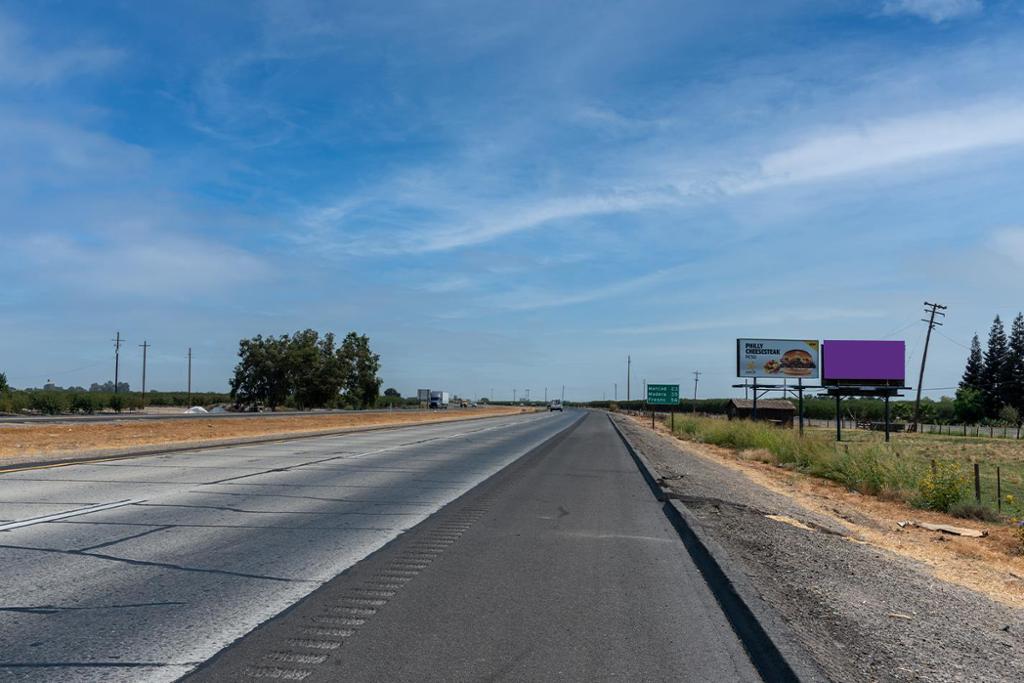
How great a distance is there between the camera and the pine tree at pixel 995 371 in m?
107

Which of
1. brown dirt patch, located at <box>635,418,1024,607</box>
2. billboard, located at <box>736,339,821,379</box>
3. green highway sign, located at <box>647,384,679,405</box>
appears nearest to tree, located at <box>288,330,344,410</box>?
green highway sign, located at <box>647,384,679,405</box>

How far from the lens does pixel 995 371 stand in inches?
4471

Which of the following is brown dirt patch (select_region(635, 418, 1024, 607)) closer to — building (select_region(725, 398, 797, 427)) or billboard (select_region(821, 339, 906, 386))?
billboard (select_region(821, 339, 906, 386))

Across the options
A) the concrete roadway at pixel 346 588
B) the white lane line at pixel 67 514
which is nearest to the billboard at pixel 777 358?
the concrete roadway at pixel 346 588

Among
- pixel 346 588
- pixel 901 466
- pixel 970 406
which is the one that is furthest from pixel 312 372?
pixel 346 588

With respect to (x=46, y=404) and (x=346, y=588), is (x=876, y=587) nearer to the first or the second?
(x=346, y=588)

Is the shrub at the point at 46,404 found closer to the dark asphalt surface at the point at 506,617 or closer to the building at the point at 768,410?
the building at the point at 768,410

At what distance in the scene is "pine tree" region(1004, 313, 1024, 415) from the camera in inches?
4203

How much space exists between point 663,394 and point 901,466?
4822cm

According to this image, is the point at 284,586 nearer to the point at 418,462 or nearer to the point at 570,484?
the point at 570,484

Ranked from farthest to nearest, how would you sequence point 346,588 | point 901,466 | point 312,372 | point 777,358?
point 312,372, point 777,358, point 901,466, point 346,588

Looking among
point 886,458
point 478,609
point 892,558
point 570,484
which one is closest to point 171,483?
point 570,484

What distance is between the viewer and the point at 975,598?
8352 mm

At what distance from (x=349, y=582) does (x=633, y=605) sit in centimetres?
255
